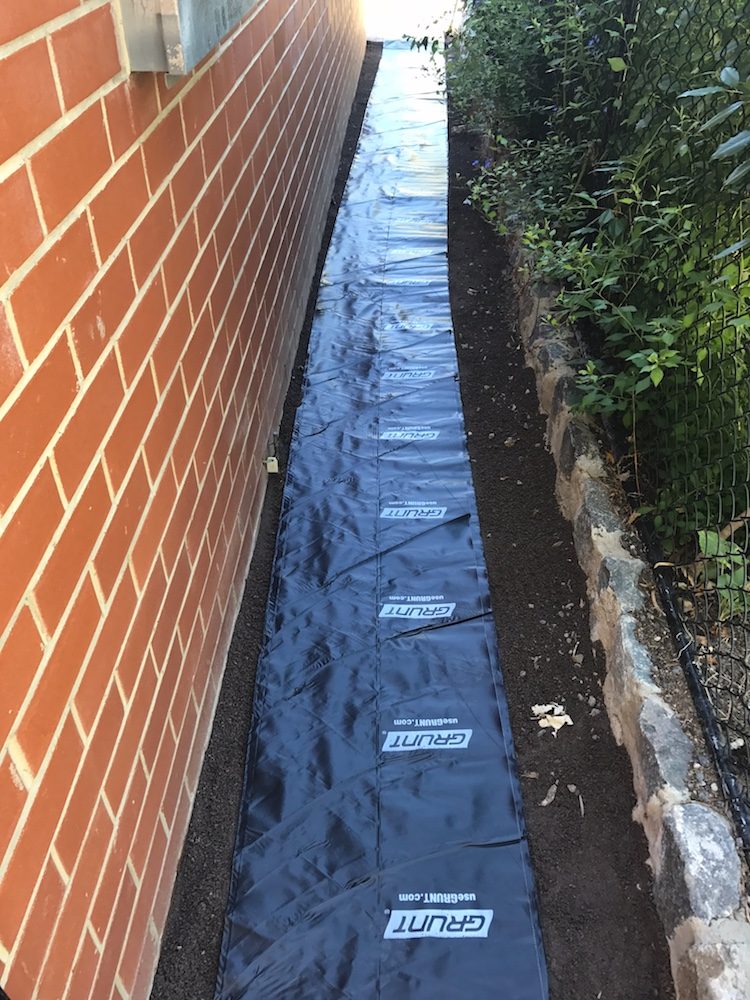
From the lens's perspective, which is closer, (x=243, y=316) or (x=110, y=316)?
(x=110, y=316)

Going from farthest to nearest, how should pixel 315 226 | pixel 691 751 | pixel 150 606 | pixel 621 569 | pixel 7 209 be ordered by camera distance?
pixel 315 226
pixel 621 569
pixel 691 751
pixel 150 606
pixel 7 209

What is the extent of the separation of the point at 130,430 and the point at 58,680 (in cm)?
54

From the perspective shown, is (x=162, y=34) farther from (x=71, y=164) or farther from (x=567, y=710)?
(x=567, y=710)

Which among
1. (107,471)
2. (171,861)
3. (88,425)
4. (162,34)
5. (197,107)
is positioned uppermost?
(162,34)

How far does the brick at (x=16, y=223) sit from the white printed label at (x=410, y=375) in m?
2.77

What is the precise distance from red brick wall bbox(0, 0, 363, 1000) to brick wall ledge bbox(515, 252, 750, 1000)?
1.16 m

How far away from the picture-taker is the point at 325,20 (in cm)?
541

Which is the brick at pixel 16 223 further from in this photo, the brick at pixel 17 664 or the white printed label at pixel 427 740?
the white printed label at pixel 427 740

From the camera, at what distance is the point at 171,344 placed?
6.03ft

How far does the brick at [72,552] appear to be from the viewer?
1177mm

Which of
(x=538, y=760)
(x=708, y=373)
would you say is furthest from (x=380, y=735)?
(x=708, y=373)

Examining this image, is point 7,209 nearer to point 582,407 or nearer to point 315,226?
point 582,407

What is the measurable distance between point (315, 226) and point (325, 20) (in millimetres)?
1761

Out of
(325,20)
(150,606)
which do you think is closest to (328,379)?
(150,606)
